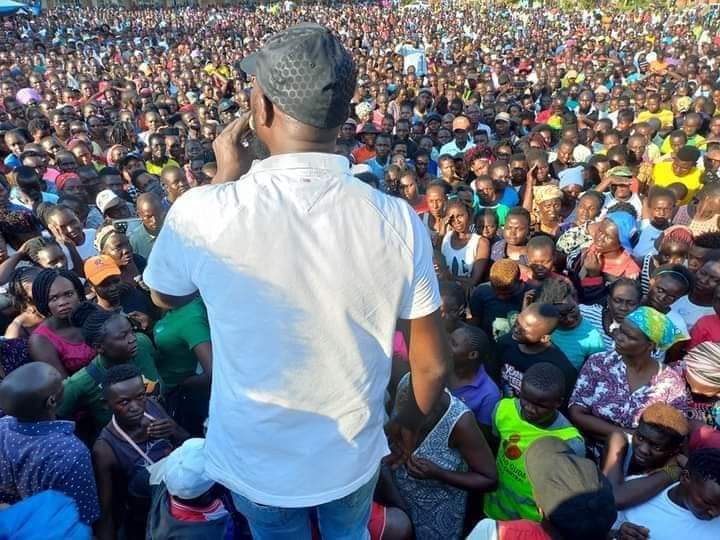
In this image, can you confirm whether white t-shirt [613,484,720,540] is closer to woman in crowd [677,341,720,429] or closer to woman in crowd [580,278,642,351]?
woman in crowd [677,341,720,429]

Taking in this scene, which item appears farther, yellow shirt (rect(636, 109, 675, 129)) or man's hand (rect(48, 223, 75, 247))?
yellow shirt (rect(636, 109, 675, 129))

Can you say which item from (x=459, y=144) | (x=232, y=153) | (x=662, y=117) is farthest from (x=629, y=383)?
(x=662, y=117)

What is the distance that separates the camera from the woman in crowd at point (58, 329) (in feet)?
9.22

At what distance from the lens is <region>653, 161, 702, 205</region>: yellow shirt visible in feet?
18.0

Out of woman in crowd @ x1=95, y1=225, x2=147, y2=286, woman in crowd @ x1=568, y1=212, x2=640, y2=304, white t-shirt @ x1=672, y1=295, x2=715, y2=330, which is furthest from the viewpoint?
woman in crowd @ x1=568, y1=212, x2=640, y2=304

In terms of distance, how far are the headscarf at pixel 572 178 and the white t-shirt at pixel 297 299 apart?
4.88 m

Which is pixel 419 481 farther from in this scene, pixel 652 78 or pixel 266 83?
pixel 652 78

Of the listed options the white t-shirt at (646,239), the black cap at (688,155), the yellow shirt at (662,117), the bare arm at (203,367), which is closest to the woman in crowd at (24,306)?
the bare arm at (203,367)

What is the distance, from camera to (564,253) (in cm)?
434

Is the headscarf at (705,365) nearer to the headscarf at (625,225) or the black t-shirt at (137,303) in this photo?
the headscarf at (625,225)

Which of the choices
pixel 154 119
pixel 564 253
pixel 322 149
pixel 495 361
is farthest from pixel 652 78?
pixel 322 149

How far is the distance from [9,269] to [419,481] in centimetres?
306

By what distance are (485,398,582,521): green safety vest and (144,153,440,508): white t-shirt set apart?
134cm

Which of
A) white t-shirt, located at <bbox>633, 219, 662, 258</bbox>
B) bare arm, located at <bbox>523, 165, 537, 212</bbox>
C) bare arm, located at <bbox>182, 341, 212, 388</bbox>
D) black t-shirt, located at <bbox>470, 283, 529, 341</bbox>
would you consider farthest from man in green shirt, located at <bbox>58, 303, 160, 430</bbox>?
bare arm, located at <bbox>523, 165, 537, 212</bbox>
